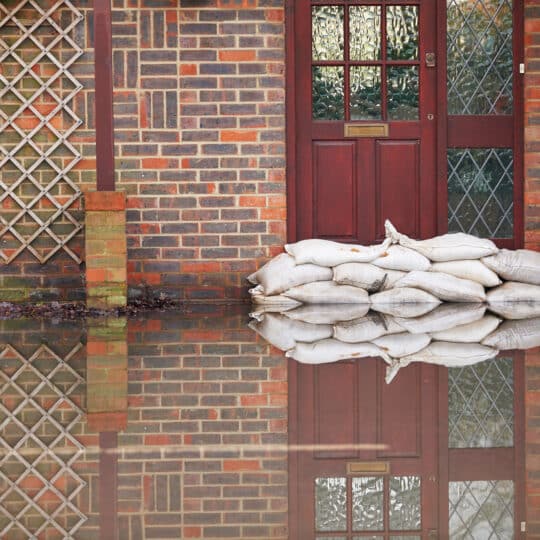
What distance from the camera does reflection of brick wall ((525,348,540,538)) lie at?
2.70m

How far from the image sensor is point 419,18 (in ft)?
27.1

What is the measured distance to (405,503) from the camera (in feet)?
9.43

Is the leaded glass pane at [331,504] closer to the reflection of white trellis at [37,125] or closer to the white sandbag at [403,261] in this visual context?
the white sandbag at [403,261]

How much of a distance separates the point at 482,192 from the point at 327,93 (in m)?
1.31

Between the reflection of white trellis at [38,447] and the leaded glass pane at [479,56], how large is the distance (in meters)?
4.04

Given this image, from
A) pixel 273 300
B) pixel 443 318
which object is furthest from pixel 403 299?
pixel 273 300

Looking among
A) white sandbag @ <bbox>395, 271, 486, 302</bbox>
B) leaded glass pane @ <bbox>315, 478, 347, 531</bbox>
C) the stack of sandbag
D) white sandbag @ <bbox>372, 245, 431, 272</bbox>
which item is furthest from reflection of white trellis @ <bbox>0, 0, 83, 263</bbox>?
leaded glass pane @ <bbox>315, 478, 347, 531</bbox>

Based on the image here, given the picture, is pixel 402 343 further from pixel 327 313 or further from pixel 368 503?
pixel 368 503

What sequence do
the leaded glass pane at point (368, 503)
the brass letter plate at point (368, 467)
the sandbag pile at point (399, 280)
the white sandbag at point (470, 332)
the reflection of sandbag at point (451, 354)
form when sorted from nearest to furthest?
the leaded glass pane at point (368, 503)
the brass letter plate at point (368, 467)
the reflection of sandbag at point (451, 354)
the white sandbag at point (470, 332)
the sandbag pile at point (399, 280)

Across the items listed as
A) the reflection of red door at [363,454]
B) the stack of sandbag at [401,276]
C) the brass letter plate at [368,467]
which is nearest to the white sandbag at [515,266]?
the stack of sandbag at [401,276]

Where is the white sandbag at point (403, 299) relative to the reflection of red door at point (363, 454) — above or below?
above

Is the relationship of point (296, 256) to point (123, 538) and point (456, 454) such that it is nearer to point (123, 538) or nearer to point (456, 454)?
point (456, 454)

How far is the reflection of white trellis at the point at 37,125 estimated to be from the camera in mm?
7898

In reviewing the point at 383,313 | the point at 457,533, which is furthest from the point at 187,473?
the point at 383,313
